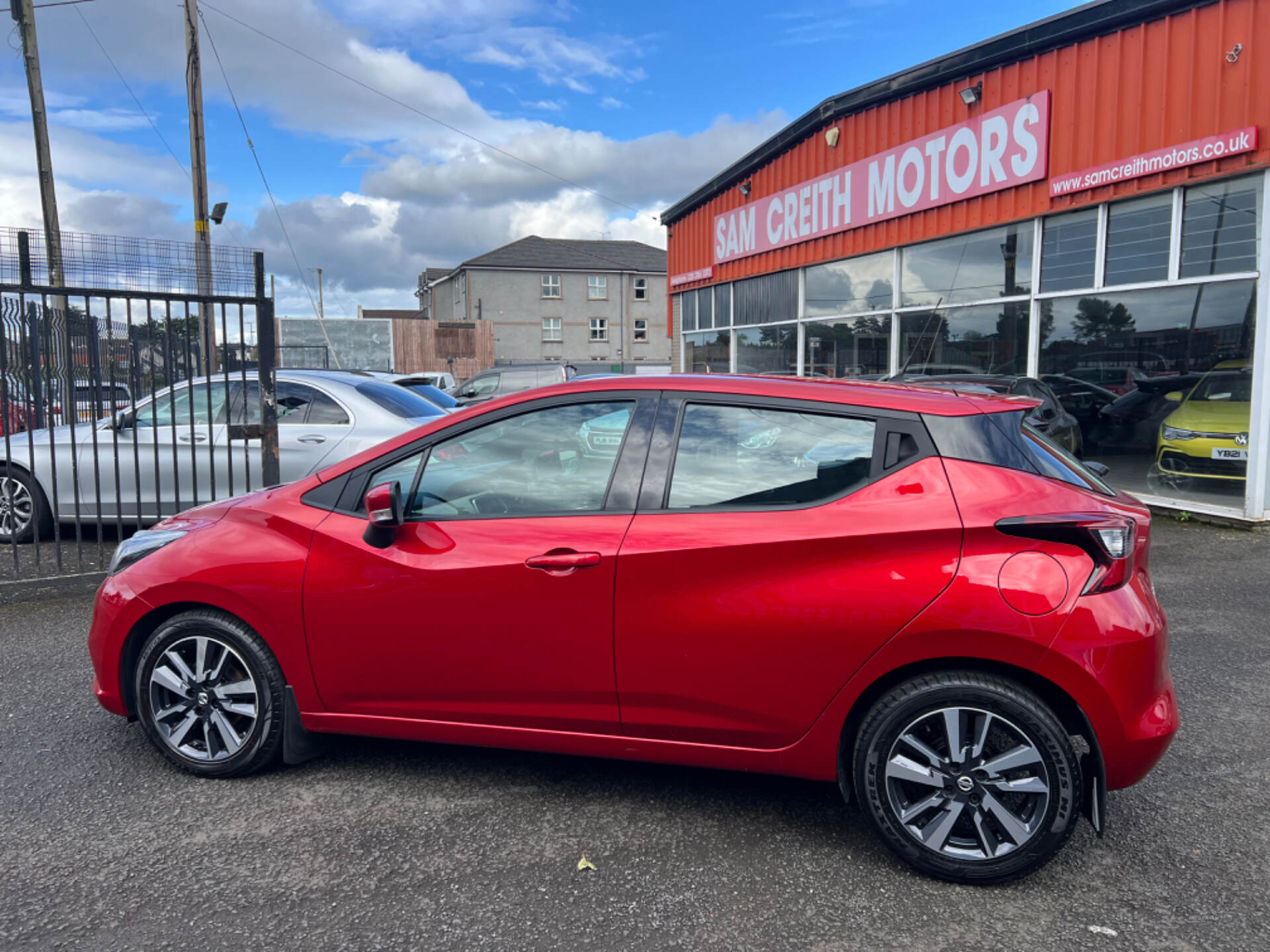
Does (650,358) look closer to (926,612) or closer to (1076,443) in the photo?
(1076,443)

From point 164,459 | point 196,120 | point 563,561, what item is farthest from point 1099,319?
point 196,120

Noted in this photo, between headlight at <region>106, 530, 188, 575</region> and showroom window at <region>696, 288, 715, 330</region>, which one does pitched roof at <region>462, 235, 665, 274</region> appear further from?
headlight at <region>106, 530, 188, 575</region>

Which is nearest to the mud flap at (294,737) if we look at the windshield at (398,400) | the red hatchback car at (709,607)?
the red hatchback car at (709,607)

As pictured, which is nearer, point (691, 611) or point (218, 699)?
point (691, 611)

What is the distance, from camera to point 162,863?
287cm

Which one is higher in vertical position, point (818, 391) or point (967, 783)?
point (818, 391)

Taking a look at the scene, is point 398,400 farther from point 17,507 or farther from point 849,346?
point 849,346

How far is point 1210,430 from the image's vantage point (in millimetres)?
8648

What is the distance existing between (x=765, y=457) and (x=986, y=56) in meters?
9.37

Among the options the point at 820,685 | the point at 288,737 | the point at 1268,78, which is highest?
the point at 1268,78

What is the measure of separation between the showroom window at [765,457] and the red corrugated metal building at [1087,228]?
6832 millimetres

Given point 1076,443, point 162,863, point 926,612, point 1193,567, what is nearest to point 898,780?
point 926,612

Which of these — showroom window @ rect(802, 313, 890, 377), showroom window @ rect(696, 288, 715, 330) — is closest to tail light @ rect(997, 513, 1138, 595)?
showroom window @ rect(802, 313, 890, 377)

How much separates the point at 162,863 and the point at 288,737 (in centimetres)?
60
